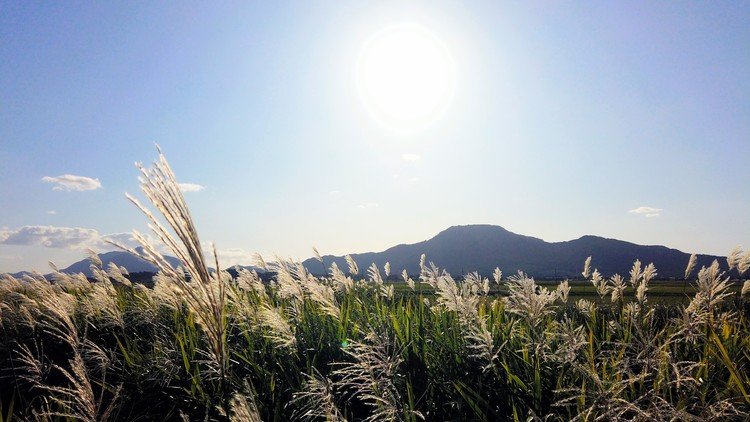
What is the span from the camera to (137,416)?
3832 millimetres

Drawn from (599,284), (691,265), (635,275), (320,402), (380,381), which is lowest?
(320,402)

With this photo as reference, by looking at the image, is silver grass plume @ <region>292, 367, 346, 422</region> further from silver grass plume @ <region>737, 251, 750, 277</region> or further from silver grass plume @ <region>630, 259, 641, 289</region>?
silver grass plume @ <region>737, 251, 750, 277</region>

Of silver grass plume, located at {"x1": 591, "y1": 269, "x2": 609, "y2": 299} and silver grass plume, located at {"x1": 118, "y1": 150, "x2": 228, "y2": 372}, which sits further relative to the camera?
silver grass plume, located at {"x1": 591, "y1": 269, "x2": 609, "y2": 299}

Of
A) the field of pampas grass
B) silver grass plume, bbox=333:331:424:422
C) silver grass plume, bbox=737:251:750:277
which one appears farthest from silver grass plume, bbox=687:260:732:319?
silver grass plume, bbox=333:331:424:422

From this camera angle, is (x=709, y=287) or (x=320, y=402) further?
(x=709, y=287)

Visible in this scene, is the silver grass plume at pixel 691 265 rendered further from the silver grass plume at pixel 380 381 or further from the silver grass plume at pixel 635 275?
the silver grass plume at pixel 380 381

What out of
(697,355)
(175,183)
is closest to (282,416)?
(175,183)

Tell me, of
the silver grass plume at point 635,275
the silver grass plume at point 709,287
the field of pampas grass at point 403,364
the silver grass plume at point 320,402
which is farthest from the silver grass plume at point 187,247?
the silver grass plume at point 635,275

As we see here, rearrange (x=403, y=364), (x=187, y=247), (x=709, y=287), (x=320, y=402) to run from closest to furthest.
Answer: (x=187, y=247), (x=320, y=402), (x=403, y=364), (x=709, y=287)

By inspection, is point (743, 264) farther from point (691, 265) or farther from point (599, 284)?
point (599, 284)

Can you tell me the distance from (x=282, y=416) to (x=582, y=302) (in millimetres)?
4371

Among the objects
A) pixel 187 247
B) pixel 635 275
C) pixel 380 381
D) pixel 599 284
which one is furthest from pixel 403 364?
pixel 599 284

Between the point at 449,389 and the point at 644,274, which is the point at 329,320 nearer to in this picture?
the point at 449,389

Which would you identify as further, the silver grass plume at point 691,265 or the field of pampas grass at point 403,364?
the silver grass plume at point 691,265
